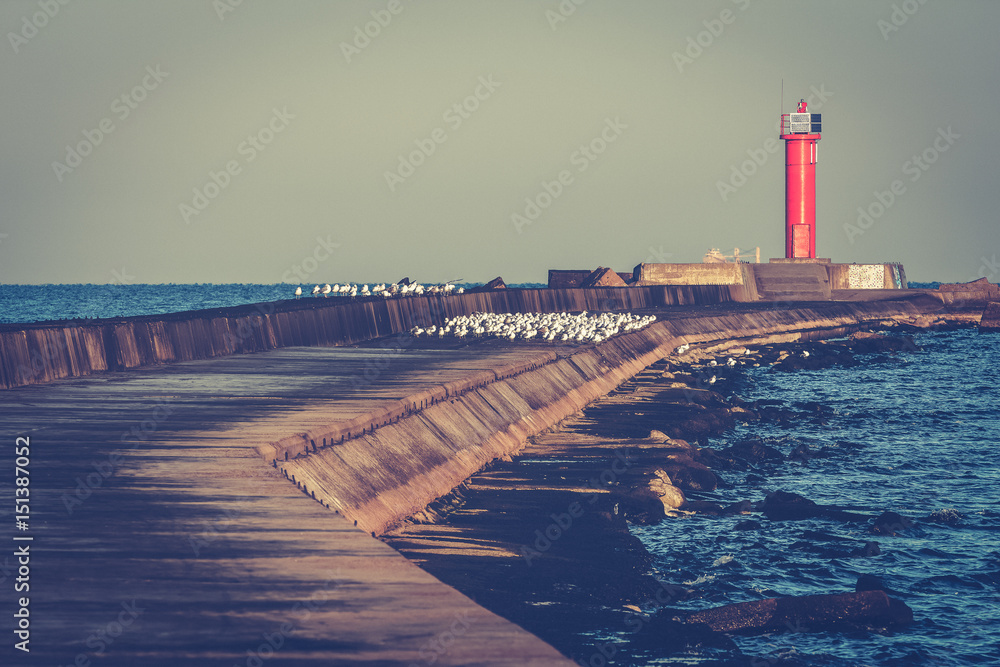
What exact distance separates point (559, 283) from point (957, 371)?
27961 millimetres

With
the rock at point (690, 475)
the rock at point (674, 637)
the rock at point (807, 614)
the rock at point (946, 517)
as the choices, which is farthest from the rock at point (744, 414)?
the rock at point (674, 637)

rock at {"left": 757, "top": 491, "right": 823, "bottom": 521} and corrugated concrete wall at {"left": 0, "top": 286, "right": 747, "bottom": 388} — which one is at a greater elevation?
corrugated concrete wall at {"left": 0, "top": 286, "right": 747, "bottom": 388}

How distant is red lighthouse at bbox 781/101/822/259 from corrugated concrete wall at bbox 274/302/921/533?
40113 mm

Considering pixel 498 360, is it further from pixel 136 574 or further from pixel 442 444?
pixel 136 574

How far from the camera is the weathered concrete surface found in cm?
571

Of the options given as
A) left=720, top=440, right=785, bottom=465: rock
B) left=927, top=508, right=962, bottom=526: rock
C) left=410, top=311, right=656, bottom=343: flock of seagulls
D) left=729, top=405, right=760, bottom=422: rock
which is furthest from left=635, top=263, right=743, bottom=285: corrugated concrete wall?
left=927, top=508, right=962, bottom=526: rock

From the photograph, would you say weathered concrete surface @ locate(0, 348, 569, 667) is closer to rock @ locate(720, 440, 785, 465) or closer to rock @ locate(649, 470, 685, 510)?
rock @ locate(649, 470, 685, 510)

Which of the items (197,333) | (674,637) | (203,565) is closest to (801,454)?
(197,333)

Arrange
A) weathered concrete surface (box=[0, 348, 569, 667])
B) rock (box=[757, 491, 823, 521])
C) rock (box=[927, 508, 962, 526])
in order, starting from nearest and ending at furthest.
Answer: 1. weathered concrete surface (box=[0, 348, 569, 667])
2. rock (box=[757, 491, 823, 521])
3. rock (box=[927, 508, 962, 526])

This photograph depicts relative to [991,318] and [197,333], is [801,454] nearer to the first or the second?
[197,333]

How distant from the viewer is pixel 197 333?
2091 cm

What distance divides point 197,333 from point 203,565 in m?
14.4

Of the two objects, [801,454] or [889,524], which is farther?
[801,454]

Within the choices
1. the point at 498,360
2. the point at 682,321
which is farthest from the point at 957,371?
the point at 498,360
